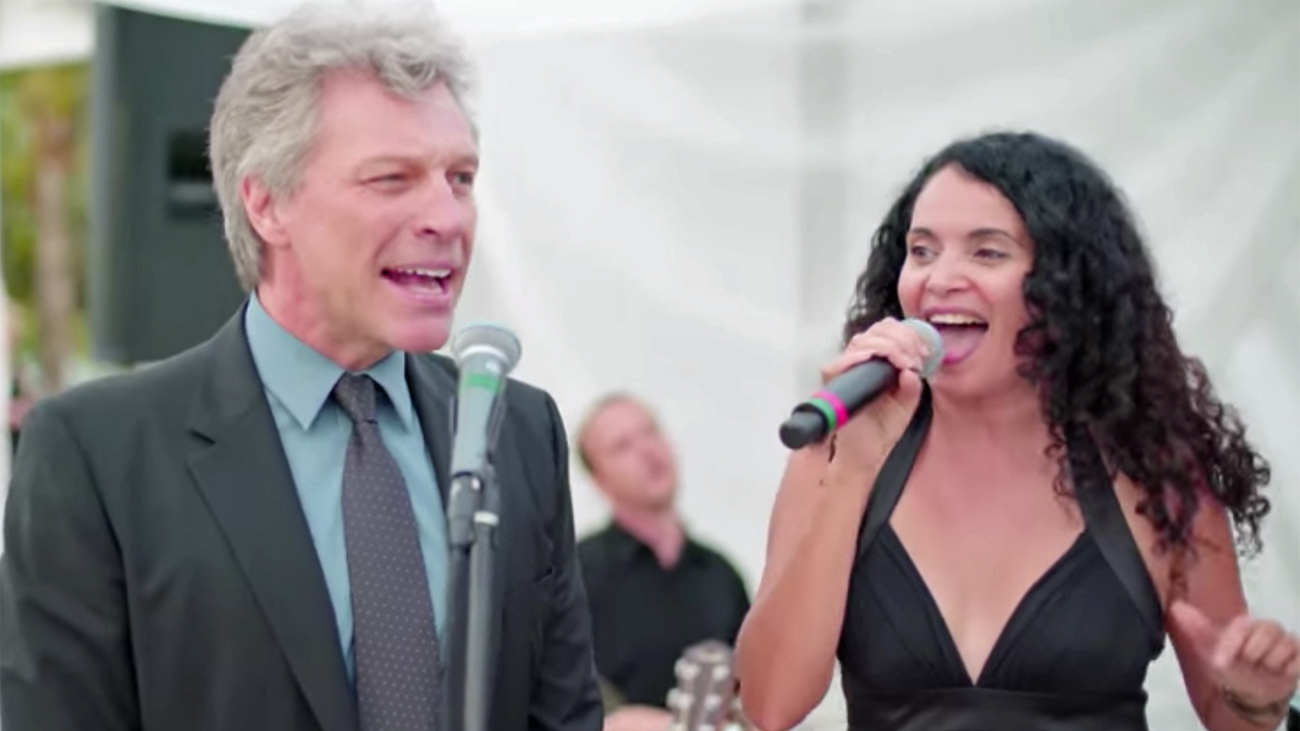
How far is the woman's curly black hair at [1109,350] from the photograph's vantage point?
10.3ft

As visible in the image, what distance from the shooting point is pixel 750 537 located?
554cm

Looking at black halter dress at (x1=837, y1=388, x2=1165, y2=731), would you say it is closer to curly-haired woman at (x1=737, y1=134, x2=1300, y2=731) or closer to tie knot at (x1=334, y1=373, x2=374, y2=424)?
curly-haired woman at (x1=737, y1=134, x2=1300, y2=731)

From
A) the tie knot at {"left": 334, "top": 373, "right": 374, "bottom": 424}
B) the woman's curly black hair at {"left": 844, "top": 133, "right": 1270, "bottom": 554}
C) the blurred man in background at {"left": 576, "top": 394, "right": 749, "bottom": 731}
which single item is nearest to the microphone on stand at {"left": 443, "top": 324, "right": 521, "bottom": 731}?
the tie knot at {"left": 334, "top": 373, "right": 374, "bottom": 424}

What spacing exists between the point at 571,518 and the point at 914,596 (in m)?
0.60

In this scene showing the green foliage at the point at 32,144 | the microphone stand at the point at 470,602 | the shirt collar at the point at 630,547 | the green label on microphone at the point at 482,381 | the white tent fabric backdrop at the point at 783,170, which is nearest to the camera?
the microphone stand at the point at 470,602

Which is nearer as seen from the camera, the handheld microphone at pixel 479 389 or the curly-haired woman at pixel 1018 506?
the handheld microphone at pixel 479 389

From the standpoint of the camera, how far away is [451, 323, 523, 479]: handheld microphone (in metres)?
2.12

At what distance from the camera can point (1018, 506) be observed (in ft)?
10.4

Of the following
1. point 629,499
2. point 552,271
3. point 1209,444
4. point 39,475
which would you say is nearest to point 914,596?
point 1209,444

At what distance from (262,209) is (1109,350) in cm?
143

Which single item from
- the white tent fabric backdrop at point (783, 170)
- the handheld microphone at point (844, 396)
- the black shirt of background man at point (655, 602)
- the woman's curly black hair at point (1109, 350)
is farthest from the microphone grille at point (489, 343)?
the black shirt of background man at point (655, 602)

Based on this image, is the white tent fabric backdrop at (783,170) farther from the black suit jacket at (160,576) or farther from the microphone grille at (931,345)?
the black suit jacket at (160,576)

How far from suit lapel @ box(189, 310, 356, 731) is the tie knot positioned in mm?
101

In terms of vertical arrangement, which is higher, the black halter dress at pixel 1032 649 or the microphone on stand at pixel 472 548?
the microphone on stand at pixel 472 548
